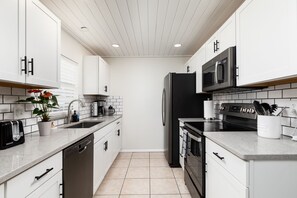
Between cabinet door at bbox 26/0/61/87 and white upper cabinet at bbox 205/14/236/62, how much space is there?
71.0 inches

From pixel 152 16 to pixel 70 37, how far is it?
58.0 inches

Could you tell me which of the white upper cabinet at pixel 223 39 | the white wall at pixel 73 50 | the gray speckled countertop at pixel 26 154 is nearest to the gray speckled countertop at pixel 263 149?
the white upper cabinet at pixel 223 39

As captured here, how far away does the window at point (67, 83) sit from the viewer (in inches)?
107

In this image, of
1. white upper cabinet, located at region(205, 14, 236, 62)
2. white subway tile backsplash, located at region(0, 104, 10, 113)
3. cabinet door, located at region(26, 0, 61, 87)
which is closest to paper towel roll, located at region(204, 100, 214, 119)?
white upper cabinet, located at region(205, 14, 236, 62)

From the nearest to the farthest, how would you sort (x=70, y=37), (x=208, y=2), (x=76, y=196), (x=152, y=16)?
1. (x=76, y=196)
2. (x=208, y=2)
3. (x=152, y=16)
4. (x=70, y=37)

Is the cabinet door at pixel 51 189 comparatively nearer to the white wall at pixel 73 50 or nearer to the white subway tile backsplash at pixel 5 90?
the white subway tile backsplash at pixel 5 90

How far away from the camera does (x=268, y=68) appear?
A: 1.28 metres

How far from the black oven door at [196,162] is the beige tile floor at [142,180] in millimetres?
381

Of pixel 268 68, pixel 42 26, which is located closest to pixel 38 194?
pixel 42 26

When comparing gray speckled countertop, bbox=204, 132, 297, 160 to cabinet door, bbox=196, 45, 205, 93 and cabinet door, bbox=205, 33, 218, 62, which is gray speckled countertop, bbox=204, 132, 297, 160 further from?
cabinet door, bbox=196, 45, 205, 93

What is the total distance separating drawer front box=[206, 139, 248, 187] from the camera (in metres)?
1.05

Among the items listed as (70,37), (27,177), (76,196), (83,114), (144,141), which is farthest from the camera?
(144,141)

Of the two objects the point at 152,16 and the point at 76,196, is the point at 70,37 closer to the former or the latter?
the point at 152,16

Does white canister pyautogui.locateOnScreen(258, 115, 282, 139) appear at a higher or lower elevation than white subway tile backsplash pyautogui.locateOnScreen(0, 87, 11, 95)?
lower
